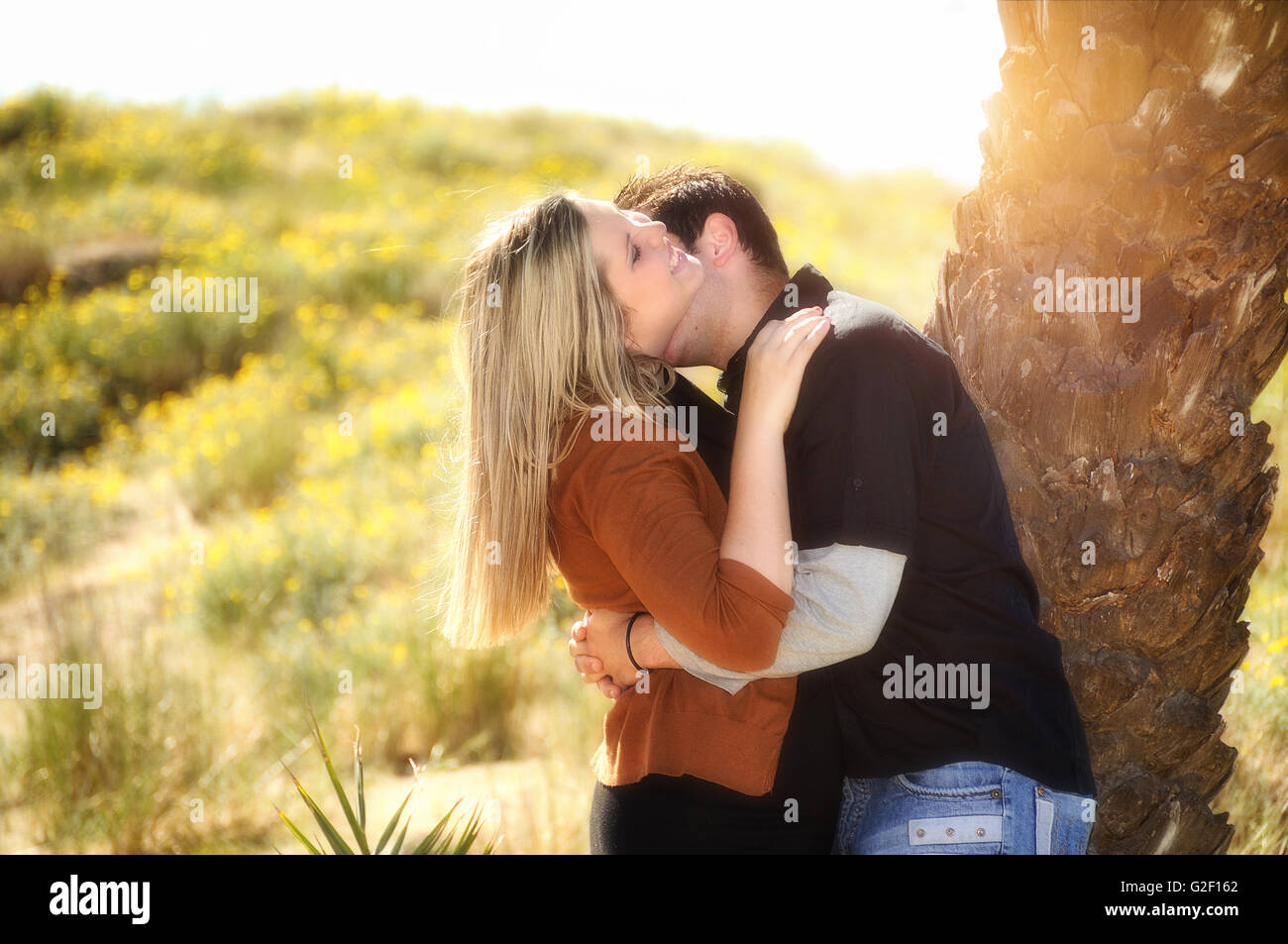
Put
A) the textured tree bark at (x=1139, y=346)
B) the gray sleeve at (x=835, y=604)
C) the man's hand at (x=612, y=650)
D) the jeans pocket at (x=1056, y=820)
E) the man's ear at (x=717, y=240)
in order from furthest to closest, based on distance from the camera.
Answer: the man's ear at (x=717, y=240)
the textured tree bark at (x=1139, y=346)
the man's hand at (x=612, y=650)
the jeans pocket at (x=1056, y=820)
the gray sleeve at (x=835, y=604)

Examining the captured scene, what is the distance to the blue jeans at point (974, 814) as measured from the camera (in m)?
2.09

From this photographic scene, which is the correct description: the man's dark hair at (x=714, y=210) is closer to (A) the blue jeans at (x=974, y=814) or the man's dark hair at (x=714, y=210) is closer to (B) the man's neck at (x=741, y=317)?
(B) the man's neck at (x=741, y=317)

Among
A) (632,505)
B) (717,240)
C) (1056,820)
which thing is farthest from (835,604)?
(717,240)

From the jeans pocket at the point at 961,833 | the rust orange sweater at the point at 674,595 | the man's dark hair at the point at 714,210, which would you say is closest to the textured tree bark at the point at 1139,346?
the man's dark hair at the point at 714,210

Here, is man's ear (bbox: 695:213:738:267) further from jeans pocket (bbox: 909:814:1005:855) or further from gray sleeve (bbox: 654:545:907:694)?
jeans pocket (bbox: 909:814:1005:855)

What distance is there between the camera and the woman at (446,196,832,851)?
2.04m

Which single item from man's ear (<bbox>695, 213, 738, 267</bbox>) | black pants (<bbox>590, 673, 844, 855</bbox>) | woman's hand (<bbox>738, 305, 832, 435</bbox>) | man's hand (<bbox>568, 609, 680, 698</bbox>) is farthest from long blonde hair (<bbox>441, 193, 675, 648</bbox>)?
black pants (<bbox>590, 673, 844, 855</bbox>)

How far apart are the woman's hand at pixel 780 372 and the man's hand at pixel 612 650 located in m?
0.50

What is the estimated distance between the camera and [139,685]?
5.08 metres

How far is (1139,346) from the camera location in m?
2.48

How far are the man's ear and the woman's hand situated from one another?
44cm

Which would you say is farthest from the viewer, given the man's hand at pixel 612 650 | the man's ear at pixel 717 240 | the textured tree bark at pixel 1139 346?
Answer: the man's ear at pixel 717 240

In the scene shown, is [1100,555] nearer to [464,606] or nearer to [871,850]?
[871,850]
